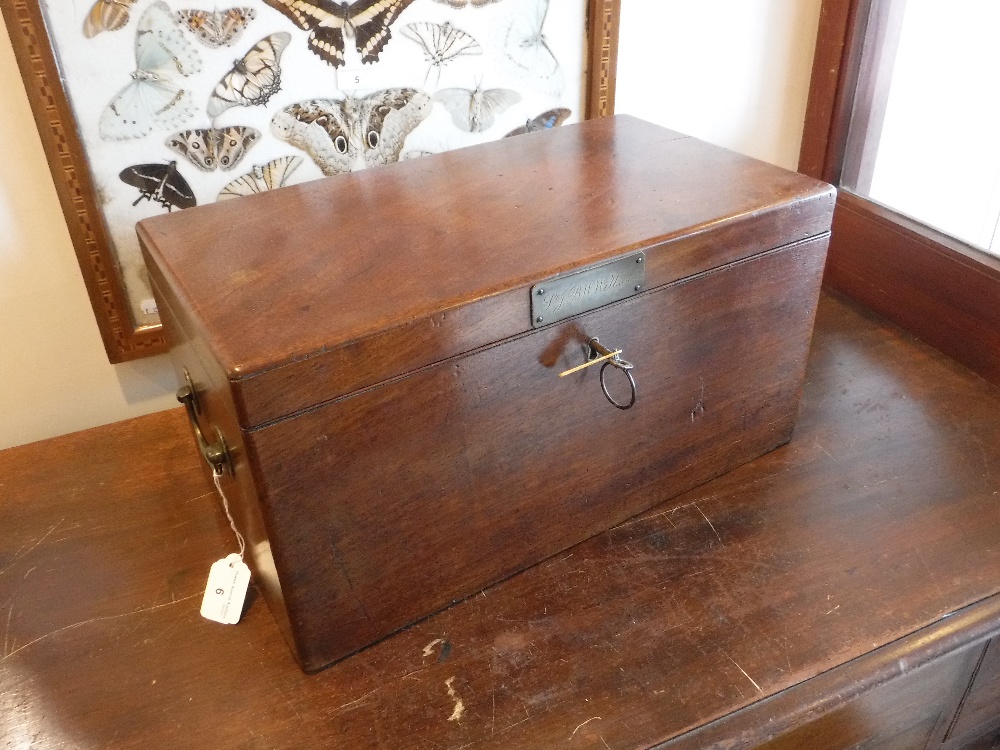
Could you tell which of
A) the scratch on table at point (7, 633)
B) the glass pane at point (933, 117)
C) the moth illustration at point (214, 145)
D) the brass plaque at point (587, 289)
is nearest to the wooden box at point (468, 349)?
the brass plaque at point (587, 289)

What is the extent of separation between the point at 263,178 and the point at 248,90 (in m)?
0.10

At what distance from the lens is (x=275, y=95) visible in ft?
2.92

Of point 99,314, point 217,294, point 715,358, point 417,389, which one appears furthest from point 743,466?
point 99,314

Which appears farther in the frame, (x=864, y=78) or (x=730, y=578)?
(x=864, y=78)

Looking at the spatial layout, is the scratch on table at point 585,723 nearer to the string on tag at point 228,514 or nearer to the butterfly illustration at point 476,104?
the string on tag at point 228,514

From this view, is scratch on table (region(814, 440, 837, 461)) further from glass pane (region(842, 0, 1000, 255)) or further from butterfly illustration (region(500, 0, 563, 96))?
butterfly illustration (region(500, 0, 563, 96))

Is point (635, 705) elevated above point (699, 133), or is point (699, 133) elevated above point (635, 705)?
point (699, 133)

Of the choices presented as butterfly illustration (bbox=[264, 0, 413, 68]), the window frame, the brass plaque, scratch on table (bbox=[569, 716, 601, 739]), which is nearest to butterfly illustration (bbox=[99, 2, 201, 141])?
butterfly illustration (bbox=[264, 0, 413, 68])

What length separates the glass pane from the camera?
1023mm

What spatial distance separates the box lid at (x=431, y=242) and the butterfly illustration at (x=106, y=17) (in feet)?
0.61

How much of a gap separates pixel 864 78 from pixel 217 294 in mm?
928

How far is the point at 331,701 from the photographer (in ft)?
2.28

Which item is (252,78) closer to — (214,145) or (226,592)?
(214,145)

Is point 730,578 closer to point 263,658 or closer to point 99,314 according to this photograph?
point 263,658
